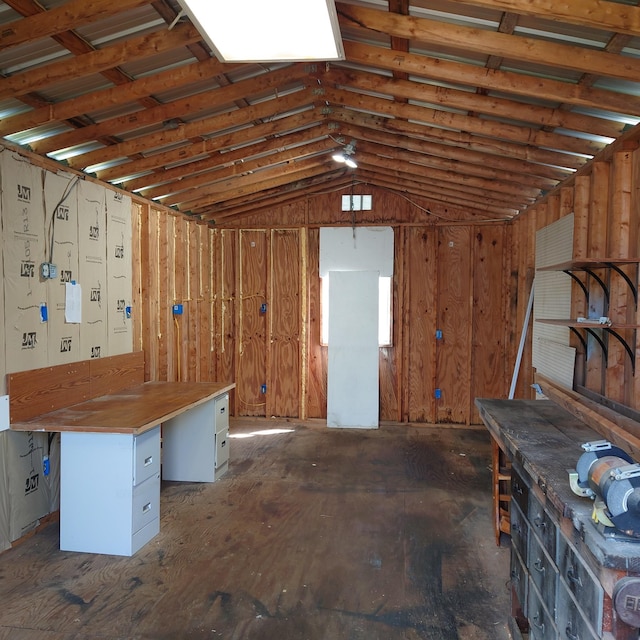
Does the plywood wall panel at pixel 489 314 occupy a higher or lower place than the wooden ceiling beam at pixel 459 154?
lower

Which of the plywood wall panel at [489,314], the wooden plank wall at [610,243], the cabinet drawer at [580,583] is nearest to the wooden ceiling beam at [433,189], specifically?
the plywood wall panel at [489,314]

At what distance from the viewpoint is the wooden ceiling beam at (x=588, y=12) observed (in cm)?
206

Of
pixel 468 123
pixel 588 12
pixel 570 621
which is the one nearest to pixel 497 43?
pixel 588 12

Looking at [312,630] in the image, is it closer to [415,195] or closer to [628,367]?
[628,367]

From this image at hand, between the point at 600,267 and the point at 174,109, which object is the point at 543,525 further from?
the point at 174,109

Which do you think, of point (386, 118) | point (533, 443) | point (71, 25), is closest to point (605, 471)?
point (533, 443)

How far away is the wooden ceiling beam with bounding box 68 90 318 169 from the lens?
12.3 ft

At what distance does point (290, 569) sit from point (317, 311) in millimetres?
3966

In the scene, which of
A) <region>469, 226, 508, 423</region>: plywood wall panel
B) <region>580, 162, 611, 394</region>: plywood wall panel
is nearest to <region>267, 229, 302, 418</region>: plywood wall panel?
<region>469, 226, 508, 423</region>: plywood wall panel

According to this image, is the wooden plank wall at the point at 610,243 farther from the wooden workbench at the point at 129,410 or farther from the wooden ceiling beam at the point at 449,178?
the wooden workbench at the point at 129,410

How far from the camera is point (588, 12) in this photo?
82.4 inches

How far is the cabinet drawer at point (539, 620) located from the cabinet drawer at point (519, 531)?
0.57ft

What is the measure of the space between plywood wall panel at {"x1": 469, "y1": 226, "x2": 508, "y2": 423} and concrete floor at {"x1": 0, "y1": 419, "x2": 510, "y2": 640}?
71.4 inches

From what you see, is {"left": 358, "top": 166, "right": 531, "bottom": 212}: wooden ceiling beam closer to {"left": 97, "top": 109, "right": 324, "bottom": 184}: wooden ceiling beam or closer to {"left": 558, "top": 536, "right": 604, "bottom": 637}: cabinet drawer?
{"left": 97, "top": 109, "right": 324, "bottom": 184}: wooden ceiling beam
